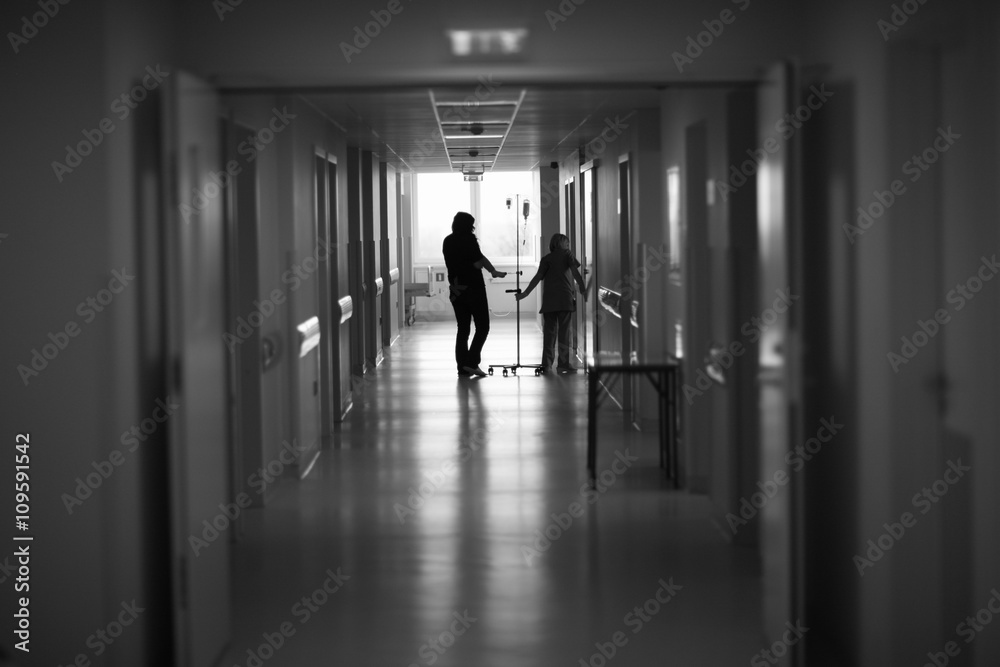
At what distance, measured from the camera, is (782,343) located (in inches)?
159

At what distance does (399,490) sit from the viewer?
738 centimetres

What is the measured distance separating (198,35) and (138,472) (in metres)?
1.66

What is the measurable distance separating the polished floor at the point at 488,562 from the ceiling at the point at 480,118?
2417 mm

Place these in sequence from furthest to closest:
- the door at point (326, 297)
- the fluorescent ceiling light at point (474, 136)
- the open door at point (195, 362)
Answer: the fluorescent ceiling light at point (474, 136) < the door at point (326, 297) < the open door at point (195, 362)

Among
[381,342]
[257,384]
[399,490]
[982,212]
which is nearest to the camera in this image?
[982,212]

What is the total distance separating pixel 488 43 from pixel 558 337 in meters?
8.69

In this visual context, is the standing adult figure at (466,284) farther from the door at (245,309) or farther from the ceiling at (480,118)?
the door at (245,309)

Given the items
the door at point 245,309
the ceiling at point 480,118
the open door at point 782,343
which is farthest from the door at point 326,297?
the open door at point 782,343

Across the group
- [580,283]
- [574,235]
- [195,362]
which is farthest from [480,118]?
[195,362]

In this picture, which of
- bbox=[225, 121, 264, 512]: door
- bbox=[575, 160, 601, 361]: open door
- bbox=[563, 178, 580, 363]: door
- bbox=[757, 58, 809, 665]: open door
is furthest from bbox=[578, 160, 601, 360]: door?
bbox=[757, 58, 809, 665]: open door

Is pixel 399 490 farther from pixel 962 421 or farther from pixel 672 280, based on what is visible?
pixel 962 421

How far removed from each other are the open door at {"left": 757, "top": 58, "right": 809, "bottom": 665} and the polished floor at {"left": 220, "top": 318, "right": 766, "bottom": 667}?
487mm

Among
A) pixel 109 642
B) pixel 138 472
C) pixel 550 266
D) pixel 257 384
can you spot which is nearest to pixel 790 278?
pixel 138 472

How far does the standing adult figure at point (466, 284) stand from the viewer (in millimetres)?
12398
